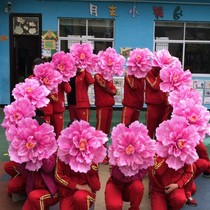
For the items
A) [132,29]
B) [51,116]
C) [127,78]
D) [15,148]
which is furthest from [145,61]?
[132,29]

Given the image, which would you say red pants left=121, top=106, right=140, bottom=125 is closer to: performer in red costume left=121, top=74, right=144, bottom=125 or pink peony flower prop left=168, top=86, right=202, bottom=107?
performer in red costume left=121, top=74, right=144, bottom=125

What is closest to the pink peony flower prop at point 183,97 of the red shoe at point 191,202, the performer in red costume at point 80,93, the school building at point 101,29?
the red shoe at point 191,202

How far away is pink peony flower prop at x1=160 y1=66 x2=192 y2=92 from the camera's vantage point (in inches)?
184

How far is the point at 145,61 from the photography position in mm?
5086

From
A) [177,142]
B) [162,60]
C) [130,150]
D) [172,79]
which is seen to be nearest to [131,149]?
[130,150]

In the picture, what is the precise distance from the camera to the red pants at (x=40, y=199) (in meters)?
3.25

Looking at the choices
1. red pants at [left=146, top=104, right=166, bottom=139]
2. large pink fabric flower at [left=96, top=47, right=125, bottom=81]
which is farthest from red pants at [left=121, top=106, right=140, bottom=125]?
large pink fabric flower at [left=96, top=47, right=125, bottom=81]

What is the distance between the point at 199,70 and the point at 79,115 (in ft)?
18.1

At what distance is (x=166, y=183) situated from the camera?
137 inches

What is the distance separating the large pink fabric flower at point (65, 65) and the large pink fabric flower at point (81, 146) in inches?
85.0

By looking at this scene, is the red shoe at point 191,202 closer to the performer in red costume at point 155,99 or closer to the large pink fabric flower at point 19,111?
the performer in red costume at point 155,99

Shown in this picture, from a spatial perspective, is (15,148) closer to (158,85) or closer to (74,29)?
(158,85)

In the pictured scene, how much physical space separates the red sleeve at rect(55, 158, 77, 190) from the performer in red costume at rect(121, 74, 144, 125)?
6.65 feet

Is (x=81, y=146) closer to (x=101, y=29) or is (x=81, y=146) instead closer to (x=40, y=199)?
(x=40, y=199)
